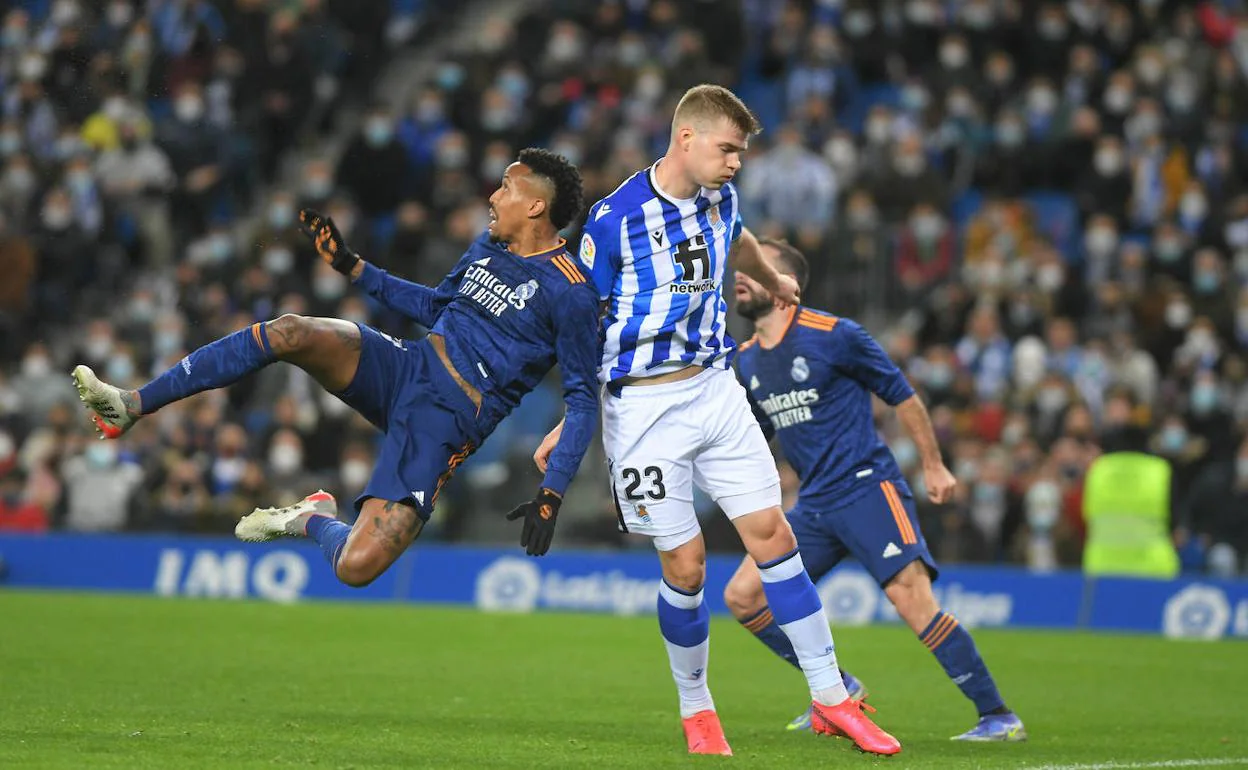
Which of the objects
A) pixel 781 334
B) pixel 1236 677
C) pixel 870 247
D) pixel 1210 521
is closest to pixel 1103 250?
pixel 870 247

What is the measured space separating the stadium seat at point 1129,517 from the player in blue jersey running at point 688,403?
10.7 m

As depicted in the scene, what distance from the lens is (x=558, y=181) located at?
8969mm

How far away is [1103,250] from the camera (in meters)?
22.5

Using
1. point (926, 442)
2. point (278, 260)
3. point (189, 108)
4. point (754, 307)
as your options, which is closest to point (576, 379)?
point (754, 307)

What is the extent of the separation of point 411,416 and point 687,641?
1.69 metres

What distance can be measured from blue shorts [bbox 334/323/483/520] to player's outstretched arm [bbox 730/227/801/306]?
156cm

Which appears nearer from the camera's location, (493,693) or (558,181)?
(558,181)

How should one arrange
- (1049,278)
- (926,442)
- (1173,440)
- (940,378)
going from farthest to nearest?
(1049,278) < (940,378) < (1173,440) < (926,442)

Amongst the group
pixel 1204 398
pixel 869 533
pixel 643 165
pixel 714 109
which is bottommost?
pixel 869 533

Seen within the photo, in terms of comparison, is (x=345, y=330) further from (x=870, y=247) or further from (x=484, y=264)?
(x=870, y=247)

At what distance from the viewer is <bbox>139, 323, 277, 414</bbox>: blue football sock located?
8242 millimetres

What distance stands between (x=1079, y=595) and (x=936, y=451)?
9693mm

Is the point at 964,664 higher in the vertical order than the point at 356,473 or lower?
lower

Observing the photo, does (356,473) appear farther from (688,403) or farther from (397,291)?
(688,403)
